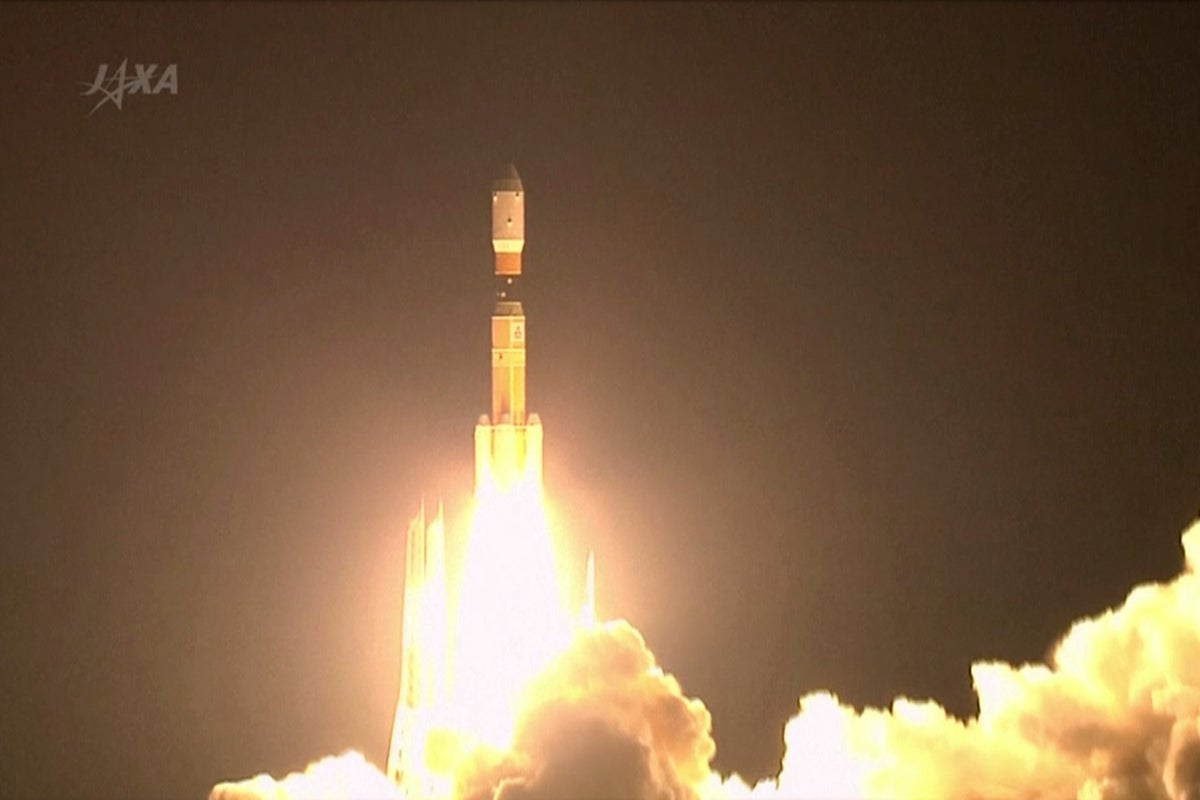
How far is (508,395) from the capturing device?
67.8 feet

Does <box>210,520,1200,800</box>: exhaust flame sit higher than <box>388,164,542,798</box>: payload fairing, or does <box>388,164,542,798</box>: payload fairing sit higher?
<box>388,164,542,798</box>: payload fairing

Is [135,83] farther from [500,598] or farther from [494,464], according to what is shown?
[500,598]

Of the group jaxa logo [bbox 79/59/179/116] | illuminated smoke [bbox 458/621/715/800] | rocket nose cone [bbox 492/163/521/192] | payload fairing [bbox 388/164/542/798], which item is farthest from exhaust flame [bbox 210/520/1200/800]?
jaxa logo [bbox 79/59/179/116]

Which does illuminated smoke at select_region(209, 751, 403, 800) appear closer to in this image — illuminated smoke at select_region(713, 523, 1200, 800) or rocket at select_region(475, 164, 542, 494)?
rocket at select_region(475, 164, 542, 494)

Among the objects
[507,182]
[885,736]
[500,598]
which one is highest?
[507,182]

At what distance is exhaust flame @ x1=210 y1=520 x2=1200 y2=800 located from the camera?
19156mm

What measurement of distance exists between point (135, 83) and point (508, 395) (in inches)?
131

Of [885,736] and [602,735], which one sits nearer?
[602,735]

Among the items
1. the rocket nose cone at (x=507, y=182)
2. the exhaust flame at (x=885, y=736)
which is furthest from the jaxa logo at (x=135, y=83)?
the exhaust flame at (x=885, y=736)

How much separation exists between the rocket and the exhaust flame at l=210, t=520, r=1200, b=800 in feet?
1.03

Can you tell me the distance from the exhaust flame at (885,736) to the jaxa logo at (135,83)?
12.1 ft

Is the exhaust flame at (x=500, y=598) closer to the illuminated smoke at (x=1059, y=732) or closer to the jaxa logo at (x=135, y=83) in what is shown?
the illuminated smoke at (x=1059, y=732)

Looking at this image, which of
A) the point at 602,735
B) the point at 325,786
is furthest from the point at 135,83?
the point at 602,735

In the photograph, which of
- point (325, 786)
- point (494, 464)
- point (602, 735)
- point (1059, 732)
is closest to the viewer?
point (602, 735)
